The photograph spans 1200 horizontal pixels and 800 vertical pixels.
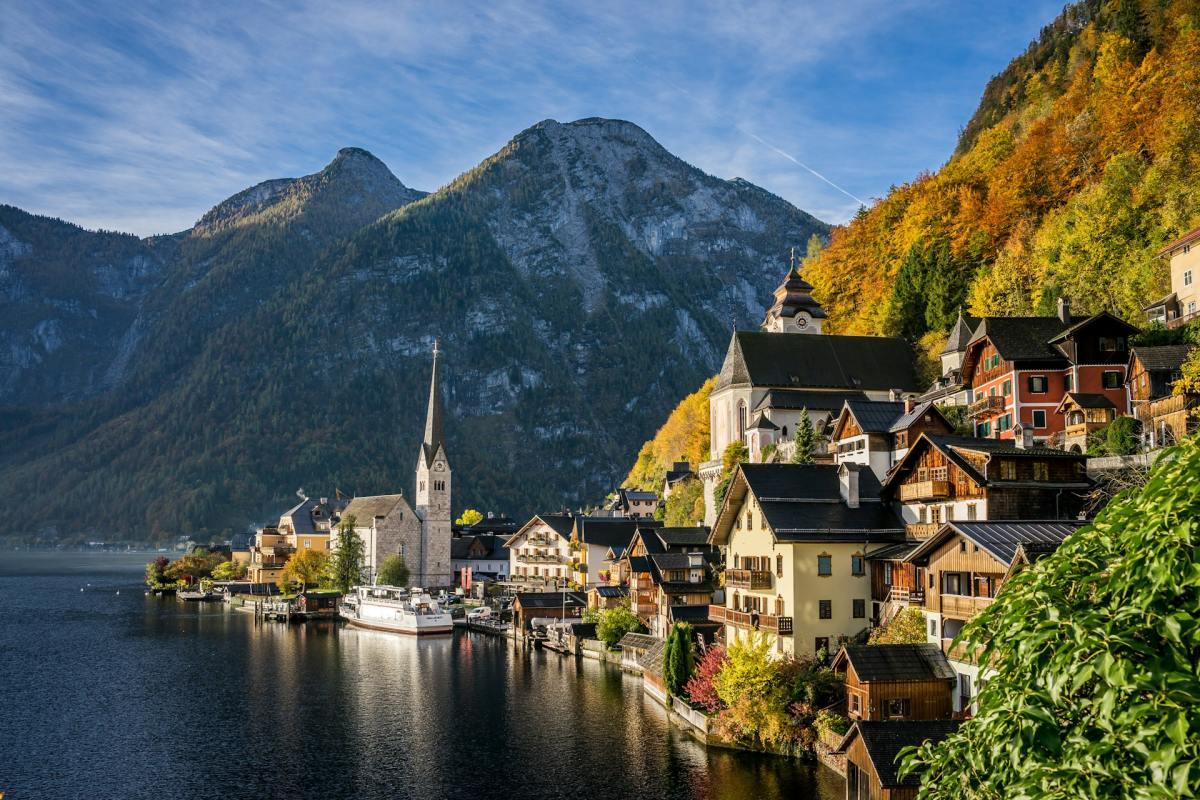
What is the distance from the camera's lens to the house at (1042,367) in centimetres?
5791

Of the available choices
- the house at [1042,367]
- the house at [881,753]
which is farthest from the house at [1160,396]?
Result: the house at [881,753]

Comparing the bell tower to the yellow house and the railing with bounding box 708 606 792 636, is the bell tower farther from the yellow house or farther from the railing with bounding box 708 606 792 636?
the yellow house

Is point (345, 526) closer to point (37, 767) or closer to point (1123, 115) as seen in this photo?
point (37, 767)

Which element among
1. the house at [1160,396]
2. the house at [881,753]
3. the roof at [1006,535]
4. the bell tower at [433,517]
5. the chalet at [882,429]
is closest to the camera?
the house at [881,753]

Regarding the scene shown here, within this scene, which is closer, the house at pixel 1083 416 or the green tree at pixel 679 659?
the green tree at pixel 679 659

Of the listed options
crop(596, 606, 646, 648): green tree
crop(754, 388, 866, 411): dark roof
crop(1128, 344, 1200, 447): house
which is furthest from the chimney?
crop(754, 388, 866, 411): dark roof

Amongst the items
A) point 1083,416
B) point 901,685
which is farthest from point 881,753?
point 1083,416

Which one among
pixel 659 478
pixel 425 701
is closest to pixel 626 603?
pixel 425 701

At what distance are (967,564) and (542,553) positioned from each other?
9012 cm

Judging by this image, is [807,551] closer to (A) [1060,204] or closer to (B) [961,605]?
(B) [961,605]

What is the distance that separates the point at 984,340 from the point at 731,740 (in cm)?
3185

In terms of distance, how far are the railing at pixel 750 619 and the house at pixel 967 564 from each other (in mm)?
8010

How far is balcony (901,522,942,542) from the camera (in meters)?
48.2

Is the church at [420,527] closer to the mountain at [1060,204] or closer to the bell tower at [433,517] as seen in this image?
the bell tower at [433,517]
